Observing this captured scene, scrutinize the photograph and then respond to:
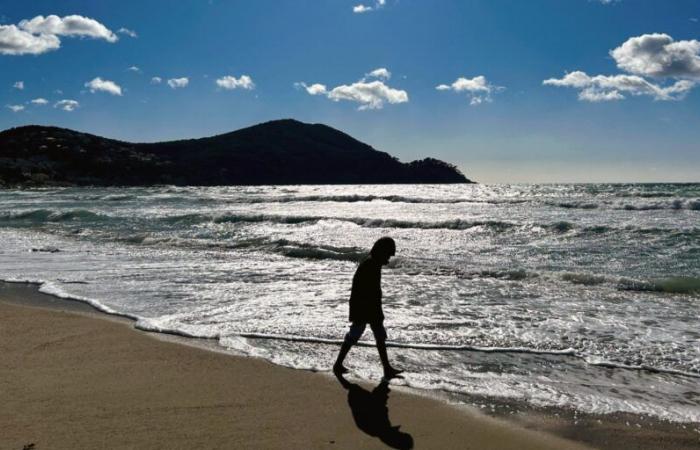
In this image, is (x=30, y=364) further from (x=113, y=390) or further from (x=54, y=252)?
(x=54, y=252)

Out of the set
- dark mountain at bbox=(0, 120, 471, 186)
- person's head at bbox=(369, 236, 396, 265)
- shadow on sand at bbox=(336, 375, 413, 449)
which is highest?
dark mountain at bbox=(0, 120, 471, 186)

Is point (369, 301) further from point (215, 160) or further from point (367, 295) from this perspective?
point (215, 160)

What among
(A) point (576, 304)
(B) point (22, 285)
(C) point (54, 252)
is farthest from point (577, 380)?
(C) point (54, 252)

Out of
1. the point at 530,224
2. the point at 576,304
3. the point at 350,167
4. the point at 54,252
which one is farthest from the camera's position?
the point at 350,167

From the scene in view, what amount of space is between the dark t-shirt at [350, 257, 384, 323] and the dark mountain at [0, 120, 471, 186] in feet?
310

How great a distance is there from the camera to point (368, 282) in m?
5.87

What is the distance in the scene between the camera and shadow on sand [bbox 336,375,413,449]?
4105 millimetres

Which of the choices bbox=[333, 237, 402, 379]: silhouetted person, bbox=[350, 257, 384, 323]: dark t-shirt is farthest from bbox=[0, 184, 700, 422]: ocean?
bbox=[350, 257, 384, 323]: dark t-shirt

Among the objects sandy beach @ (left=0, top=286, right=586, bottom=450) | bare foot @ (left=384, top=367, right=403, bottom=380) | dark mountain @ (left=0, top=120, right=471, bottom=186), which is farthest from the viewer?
dark mountain @ (left=0, top=120, right=471, bottom=186)

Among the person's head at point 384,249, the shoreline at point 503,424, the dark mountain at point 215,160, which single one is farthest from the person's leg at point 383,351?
the dark mountain at point 215,160

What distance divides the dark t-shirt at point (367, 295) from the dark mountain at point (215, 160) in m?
94.6

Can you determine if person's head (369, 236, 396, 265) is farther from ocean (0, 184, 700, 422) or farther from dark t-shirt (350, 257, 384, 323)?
ocean (0, 184, 700, 422)

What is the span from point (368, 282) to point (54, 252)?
516 inches

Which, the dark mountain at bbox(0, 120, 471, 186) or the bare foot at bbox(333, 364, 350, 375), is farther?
the dark mountain at bbox(0, 120, 471, 186)
